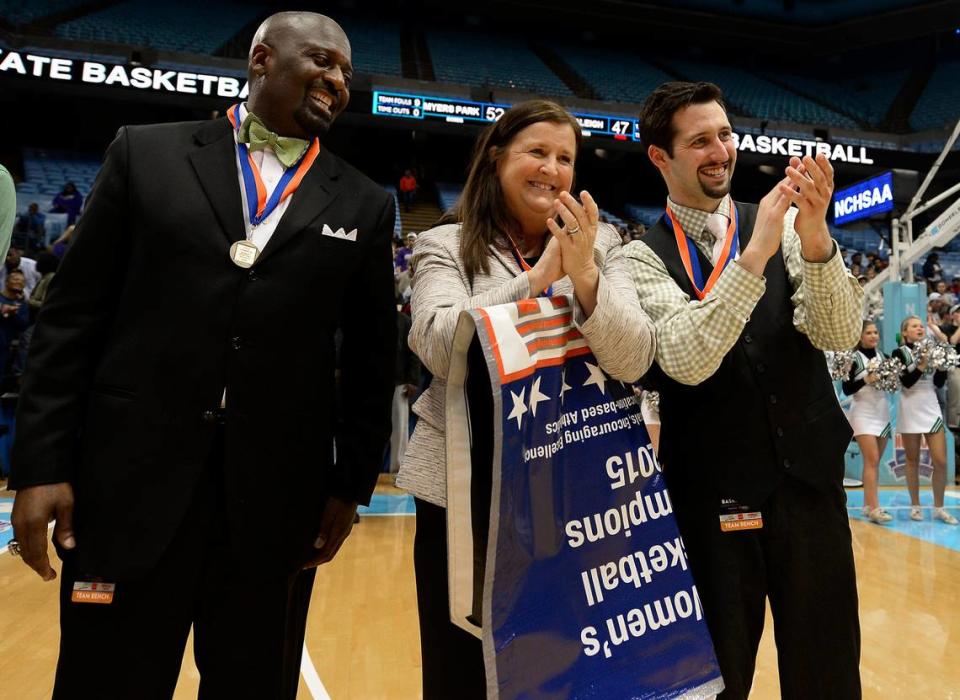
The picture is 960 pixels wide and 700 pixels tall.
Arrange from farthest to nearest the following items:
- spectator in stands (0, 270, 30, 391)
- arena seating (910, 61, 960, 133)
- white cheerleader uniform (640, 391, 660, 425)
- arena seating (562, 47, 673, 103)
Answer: arena seating (562, 47, 673, 103), arena seating (910, 61, 960, 133), white cheerleader uniform (640, 391, 660, 425), spectator in stands (0, 270, 30, 391)

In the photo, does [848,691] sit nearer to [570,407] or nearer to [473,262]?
[570,407]

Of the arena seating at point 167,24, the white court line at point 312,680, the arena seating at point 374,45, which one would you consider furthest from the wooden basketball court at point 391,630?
the arena seating at point 167,24

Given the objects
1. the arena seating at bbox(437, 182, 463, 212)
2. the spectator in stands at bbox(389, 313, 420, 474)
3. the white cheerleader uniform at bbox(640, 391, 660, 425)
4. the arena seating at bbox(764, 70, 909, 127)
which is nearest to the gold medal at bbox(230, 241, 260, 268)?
the spectator in stands at bbox(389, 313, 420, 474)

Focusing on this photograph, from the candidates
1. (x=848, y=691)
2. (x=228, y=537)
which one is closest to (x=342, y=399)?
(x=228, y=537)

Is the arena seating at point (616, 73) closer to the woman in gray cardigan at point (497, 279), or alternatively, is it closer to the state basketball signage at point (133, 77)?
the state basketball signage at point (133, 77)

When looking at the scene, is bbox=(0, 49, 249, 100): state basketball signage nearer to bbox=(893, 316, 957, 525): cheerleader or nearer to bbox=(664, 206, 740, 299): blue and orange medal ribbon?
bbox=(893, 316, 957, 525): cheerleader

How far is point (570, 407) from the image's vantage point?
125cm

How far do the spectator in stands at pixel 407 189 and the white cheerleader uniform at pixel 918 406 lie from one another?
11769 millimetres

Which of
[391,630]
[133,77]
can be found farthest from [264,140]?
[133,77]

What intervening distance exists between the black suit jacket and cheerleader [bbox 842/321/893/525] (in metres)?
5.53

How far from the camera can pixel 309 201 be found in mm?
1335

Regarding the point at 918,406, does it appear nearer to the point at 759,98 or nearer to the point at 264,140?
the point at 264,140

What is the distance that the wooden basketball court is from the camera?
8.29 feet

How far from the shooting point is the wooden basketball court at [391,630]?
8.29 ft
